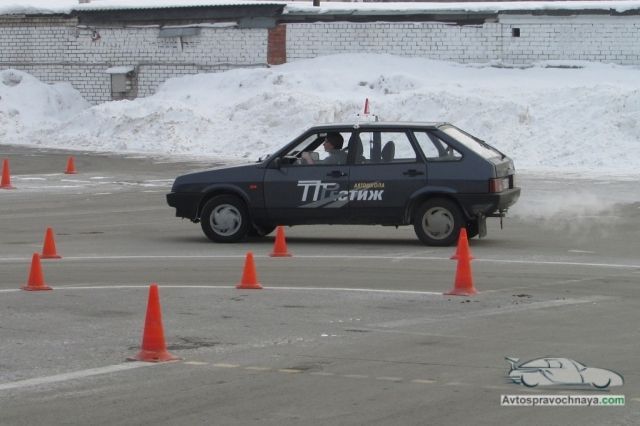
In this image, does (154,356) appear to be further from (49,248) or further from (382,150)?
(382,150)

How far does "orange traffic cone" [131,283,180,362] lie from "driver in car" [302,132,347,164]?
7.68m

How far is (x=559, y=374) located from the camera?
28.8 ft

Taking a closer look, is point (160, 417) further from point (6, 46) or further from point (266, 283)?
point (6, 46)

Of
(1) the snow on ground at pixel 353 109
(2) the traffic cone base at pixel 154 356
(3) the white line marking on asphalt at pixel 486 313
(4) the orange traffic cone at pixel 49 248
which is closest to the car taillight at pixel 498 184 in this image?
(3) the white line marking on asphalt at pixel 486 313

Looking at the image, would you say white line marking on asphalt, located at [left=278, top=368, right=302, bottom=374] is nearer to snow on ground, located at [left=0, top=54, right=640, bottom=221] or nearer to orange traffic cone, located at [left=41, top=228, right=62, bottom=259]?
orange traffic cone, located at [left=41, top=228, right=62, bottom=259]

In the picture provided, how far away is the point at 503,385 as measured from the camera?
27.6 feet

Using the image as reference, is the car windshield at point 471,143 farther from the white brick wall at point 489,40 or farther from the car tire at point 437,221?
the white brick wall at point 489,40

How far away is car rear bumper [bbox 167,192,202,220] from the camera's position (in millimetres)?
17312

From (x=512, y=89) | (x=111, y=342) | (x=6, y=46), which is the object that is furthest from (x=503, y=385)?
(x=6, y=46)

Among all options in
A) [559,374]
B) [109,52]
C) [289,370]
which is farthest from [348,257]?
[109,52]

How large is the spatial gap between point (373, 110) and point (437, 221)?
22.3m

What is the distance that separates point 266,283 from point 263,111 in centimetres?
2673

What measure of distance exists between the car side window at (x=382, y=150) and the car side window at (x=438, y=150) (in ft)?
0.53

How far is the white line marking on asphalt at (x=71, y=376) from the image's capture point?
8617mm
